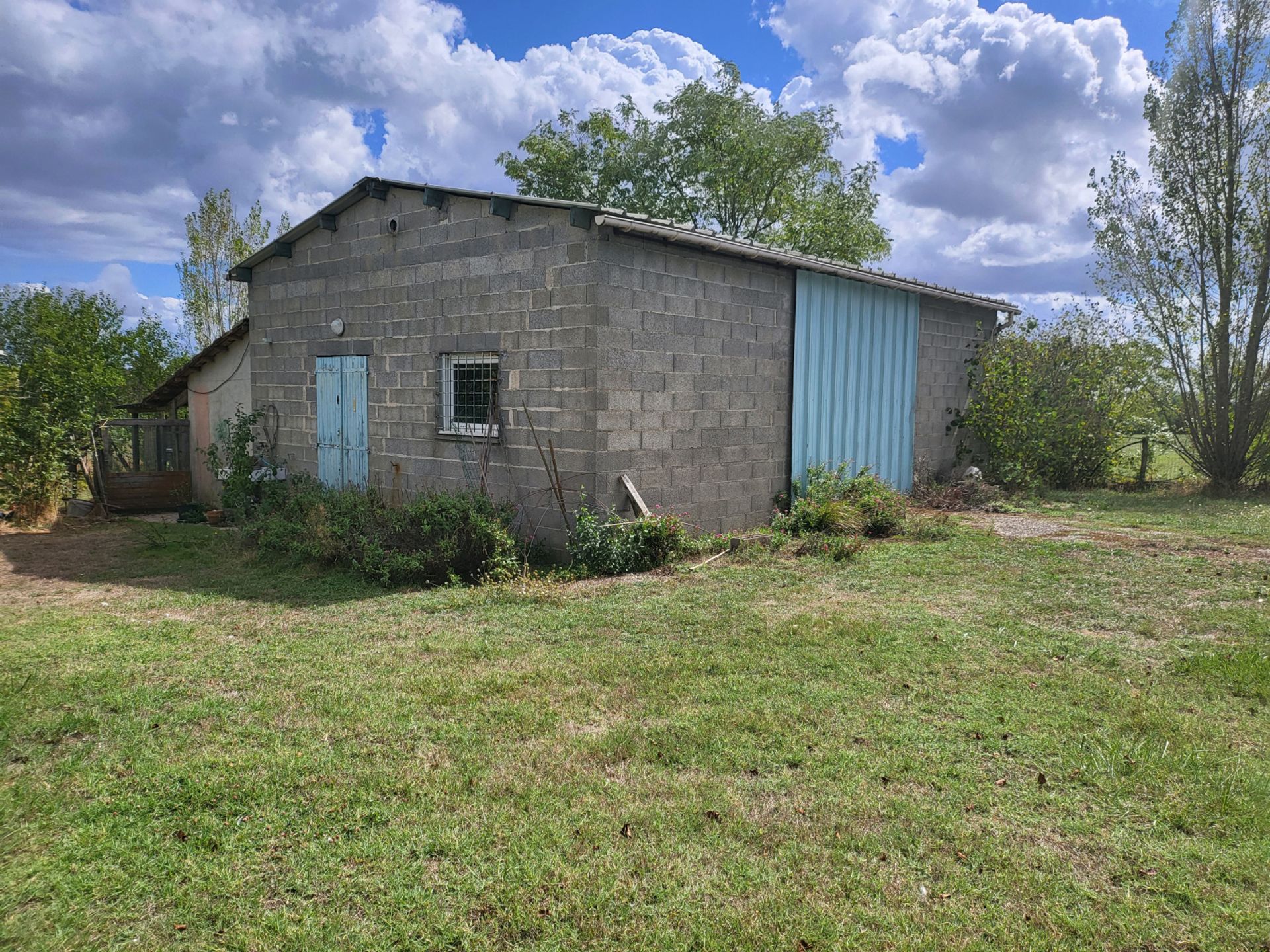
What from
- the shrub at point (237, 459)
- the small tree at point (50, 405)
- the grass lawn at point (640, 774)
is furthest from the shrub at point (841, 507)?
the small tree at point (50, 405)

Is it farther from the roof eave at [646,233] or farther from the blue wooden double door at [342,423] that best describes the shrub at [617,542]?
the blue wooden double door at [342,423]

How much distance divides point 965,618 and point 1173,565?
11.0 ft

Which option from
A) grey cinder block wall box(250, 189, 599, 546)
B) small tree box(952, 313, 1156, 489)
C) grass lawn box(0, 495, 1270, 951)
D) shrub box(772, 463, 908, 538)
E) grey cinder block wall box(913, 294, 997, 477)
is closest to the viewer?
grass lawn box(0, 495, 1270, 951)

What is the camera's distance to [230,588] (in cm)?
738

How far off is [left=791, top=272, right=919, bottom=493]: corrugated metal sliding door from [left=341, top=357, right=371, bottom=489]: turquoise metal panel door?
223 inches

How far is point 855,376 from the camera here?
1146 cm

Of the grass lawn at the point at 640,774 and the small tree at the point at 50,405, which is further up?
the small tree at the point at 50,405

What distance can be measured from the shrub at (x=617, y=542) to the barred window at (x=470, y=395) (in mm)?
1726

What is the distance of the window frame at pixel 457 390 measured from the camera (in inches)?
346

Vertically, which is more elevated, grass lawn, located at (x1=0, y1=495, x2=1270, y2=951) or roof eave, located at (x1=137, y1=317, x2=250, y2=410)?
roof eave, located at (x1=137, y1=317, x2=250, y2=410)

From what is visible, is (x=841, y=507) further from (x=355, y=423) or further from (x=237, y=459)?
(x=237, y=459)

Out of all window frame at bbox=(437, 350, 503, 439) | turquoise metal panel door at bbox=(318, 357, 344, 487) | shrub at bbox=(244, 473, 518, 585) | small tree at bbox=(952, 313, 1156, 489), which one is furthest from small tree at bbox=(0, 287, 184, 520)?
small tree at bbox=(952, 313, 1156, 489)

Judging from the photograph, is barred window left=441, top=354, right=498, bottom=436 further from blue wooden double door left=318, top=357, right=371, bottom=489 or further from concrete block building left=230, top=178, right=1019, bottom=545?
blue wooden double door left=318, top=357, right=371, bottom=489

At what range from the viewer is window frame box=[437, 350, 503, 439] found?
8.80m
